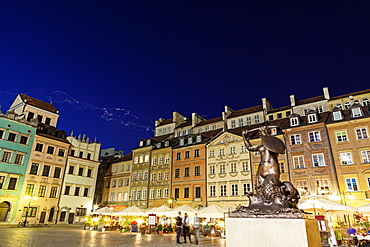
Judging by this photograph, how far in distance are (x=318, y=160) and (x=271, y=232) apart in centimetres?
2442

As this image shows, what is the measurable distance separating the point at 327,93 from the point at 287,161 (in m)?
16.7

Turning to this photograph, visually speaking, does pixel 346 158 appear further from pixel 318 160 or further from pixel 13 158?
pixel 13 158

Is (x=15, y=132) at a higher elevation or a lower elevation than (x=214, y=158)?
higher

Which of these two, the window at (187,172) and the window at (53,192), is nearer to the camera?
the window at (187,172)

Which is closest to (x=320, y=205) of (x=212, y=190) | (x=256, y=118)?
(x=212, y=190)

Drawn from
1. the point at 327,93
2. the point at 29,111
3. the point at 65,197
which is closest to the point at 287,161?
the point at 327,93

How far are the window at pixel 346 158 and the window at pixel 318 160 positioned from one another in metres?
1.69

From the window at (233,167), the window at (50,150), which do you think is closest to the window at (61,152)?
the window at (50,150)

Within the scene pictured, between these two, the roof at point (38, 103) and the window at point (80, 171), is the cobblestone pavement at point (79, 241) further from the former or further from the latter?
the roof at point (38, 103)

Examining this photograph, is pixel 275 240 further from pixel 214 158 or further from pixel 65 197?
pixel 65 197

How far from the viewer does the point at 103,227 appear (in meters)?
25.2

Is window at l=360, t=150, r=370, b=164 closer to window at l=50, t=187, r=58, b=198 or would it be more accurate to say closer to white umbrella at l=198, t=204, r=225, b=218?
white umbrella at l=198, t=204, r=225, b=218

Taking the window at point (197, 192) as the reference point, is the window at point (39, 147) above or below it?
above

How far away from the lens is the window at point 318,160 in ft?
84.5
